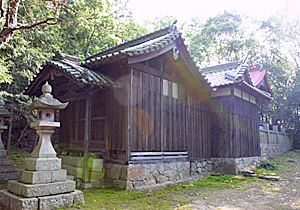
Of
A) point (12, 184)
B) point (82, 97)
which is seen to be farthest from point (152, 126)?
point (12, 184)

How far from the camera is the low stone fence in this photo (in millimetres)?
16594

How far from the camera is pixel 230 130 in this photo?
40.5 feet

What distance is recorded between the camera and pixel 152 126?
9.06m

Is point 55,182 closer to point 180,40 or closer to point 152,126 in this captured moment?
point 152,126

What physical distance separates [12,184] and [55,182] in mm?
1057

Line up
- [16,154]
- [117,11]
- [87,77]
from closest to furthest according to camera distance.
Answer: [87,77]
[16,154]
[117,11]

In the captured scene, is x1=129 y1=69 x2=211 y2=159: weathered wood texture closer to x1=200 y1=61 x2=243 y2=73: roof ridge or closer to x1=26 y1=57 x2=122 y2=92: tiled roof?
x1=26 y1=57 x2=122 y2=92: tiled roof

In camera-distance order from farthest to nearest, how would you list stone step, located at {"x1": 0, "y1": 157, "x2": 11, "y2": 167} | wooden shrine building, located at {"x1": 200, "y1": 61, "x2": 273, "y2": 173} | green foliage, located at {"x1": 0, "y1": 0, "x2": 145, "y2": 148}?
wooden shrine building, located at {"x1": 200, "y1": 61, "x2": 273, "y2": 173} → green foliage, located at {"x1": 0, "y1": 0, "x2": 145, "y2": 148} → stone step, located at {"x1": 0, "y1": 157, "x2": 11, "y2": 167}

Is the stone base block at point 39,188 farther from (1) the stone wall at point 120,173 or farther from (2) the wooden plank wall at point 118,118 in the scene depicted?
(2) the wooden plank wall at point 118,118

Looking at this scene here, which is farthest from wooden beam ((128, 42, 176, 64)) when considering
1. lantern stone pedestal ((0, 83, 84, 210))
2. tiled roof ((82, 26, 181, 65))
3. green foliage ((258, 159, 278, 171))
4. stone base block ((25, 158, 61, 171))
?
green foliage ((258, 159, 278, 171))

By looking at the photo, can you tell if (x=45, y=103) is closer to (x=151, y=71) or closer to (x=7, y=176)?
(x=151, y=71)

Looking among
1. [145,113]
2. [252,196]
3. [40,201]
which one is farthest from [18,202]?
[252,196]

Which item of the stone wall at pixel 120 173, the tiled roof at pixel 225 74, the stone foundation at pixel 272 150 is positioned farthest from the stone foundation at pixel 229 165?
the stone foundation at pixel 272 150

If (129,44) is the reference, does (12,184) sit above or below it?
below
